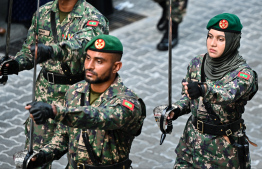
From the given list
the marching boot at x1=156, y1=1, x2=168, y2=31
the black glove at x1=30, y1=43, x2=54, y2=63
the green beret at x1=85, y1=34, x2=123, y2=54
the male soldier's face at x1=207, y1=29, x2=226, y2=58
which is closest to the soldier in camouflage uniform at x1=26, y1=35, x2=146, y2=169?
the green beret at x1=85, y1=34, x2=123, y2=54

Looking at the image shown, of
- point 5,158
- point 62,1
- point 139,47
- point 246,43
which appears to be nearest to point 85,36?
point 62,1

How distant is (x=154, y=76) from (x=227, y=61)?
445cm

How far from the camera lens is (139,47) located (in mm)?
10836

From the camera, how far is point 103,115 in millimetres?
4293

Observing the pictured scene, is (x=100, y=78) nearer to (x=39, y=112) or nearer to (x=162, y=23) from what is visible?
(x=39, y=112)

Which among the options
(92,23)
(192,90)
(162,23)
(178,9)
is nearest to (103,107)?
(192,90)

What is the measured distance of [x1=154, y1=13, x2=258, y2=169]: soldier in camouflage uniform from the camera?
5.29 m

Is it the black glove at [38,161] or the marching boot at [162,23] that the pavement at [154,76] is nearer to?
the marching boot at [162,23]

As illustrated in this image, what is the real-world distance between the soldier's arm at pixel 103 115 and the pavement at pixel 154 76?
2886 millimetres

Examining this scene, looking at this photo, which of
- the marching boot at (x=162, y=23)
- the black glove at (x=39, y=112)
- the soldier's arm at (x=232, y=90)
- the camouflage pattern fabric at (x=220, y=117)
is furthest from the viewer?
the marching boot at (x=162, y=23)

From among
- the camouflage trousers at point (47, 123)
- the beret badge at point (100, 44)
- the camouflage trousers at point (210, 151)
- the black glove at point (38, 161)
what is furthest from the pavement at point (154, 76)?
the beret badge at point (100, 44)

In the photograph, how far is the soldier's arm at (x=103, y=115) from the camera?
415cm

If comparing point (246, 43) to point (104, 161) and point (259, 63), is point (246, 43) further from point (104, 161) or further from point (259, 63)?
point (104, 161)

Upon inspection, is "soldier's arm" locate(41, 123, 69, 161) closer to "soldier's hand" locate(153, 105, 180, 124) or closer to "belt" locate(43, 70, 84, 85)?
"soldier's hand" locate(153, 105, 180, 124)
